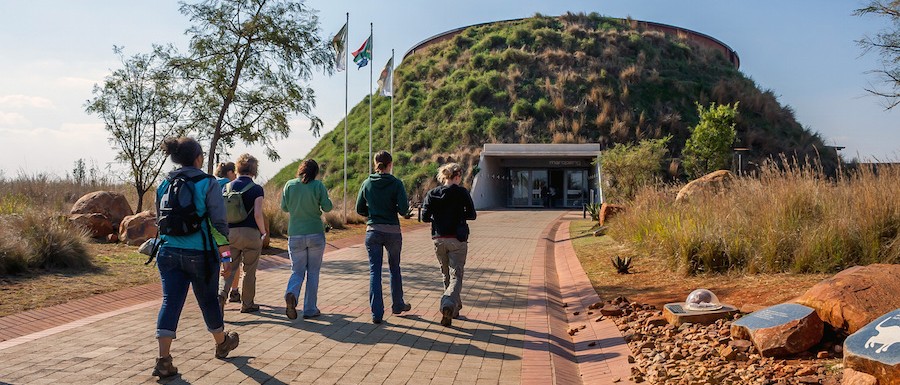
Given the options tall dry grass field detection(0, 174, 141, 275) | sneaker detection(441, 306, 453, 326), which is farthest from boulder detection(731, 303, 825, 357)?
tall dry grass field detection(0, 174, 141, 275)

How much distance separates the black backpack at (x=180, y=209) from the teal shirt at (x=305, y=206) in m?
2.24

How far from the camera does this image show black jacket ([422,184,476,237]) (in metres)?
7.12

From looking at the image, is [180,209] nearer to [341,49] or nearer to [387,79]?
[341,49]

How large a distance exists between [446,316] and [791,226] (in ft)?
16.6

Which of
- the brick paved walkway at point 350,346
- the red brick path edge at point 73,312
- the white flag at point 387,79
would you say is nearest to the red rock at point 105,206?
the red brick path edge at point 73,312

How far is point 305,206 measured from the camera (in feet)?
24.0

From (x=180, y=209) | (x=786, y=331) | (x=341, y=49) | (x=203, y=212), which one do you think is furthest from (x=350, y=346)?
(x=341, y=49)

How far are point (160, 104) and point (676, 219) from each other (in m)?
15.3

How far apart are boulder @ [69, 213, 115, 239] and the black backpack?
413 inches

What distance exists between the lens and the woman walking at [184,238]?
4.95 m

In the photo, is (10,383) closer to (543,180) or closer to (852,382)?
(852,382)

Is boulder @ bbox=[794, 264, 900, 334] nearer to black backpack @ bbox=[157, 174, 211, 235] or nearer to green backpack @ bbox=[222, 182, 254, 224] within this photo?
black backpack @ bbox=[157, 174, 211, 235]

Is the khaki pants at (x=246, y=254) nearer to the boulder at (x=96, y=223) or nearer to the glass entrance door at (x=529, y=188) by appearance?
the boulder at (x=96, y=223)

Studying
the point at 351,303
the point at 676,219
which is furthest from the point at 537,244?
the point at 351,303
